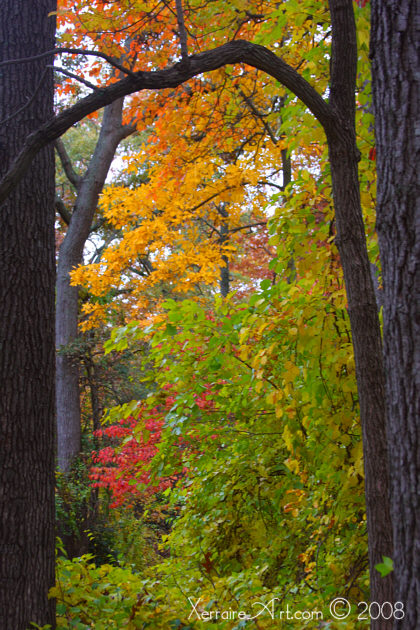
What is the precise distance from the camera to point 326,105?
2514mm

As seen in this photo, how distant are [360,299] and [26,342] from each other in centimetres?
187

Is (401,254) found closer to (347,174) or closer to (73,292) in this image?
(347,174)

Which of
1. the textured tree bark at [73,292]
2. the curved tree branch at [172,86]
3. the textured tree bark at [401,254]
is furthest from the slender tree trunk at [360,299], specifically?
the textured tree bark at [73,292]

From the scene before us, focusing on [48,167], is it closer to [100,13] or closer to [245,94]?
[100,13]

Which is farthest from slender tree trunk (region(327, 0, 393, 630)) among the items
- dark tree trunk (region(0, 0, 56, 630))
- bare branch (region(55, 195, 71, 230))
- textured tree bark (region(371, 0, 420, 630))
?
bare branch (region(55, 195, 71, 230))

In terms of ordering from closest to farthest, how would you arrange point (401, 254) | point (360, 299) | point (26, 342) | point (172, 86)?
point (401, 254) → point (360, 299) → point (172, 86) → point (26, 342)

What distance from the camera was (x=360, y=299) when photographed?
238cm

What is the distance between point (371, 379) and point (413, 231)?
2.41 ft

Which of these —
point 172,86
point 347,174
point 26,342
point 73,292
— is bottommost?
point 26,342

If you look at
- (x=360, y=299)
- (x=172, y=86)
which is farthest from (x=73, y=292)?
(x=360, y=299)

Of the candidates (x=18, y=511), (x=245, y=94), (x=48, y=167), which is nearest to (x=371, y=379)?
(x=18, y=511)

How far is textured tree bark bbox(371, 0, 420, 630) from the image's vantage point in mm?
1724

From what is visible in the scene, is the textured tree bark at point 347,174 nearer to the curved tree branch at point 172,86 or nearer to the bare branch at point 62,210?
the curved tree branch at point 172,86

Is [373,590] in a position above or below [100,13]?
→ below
